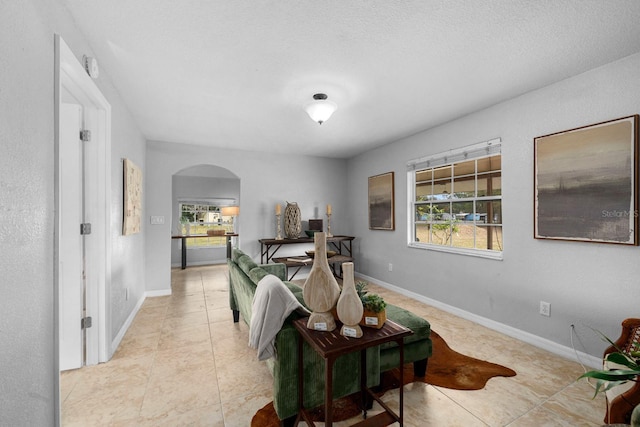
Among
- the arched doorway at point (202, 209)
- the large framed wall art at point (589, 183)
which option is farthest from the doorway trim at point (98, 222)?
the arched doorway at point (202, 209)

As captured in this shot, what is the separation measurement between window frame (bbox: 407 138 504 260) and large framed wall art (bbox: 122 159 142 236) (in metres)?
3.51

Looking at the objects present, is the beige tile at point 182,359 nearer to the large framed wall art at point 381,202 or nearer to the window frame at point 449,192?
the window frame at point 449,192

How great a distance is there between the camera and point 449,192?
3514 mm

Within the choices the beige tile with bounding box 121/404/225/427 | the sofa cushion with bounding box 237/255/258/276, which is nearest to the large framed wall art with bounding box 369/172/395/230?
the sofa cushion with bounding box 237/255/258/276

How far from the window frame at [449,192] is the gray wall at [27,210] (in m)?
3.52

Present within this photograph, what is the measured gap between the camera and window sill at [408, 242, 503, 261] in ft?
9.52

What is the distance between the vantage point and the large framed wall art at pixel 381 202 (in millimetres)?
4316

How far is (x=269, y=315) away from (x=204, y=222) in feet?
20.9

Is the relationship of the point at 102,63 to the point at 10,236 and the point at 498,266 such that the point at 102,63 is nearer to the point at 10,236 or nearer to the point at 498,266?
the point at 10,236

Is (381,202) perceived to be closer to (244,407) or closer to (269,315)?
(269,315)

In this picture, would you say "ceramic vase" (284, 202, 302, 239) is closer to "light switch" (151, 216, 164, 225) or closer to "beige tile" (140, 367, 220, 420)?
"light switch" (151, 216, 164, 225)

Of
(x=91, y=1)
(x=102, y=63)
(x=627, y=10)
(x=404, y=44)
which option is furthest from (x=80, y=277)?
(x=627, y=10)

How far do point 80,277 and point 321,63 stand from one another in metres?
2.49

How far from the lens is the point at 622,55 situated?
198 cm
